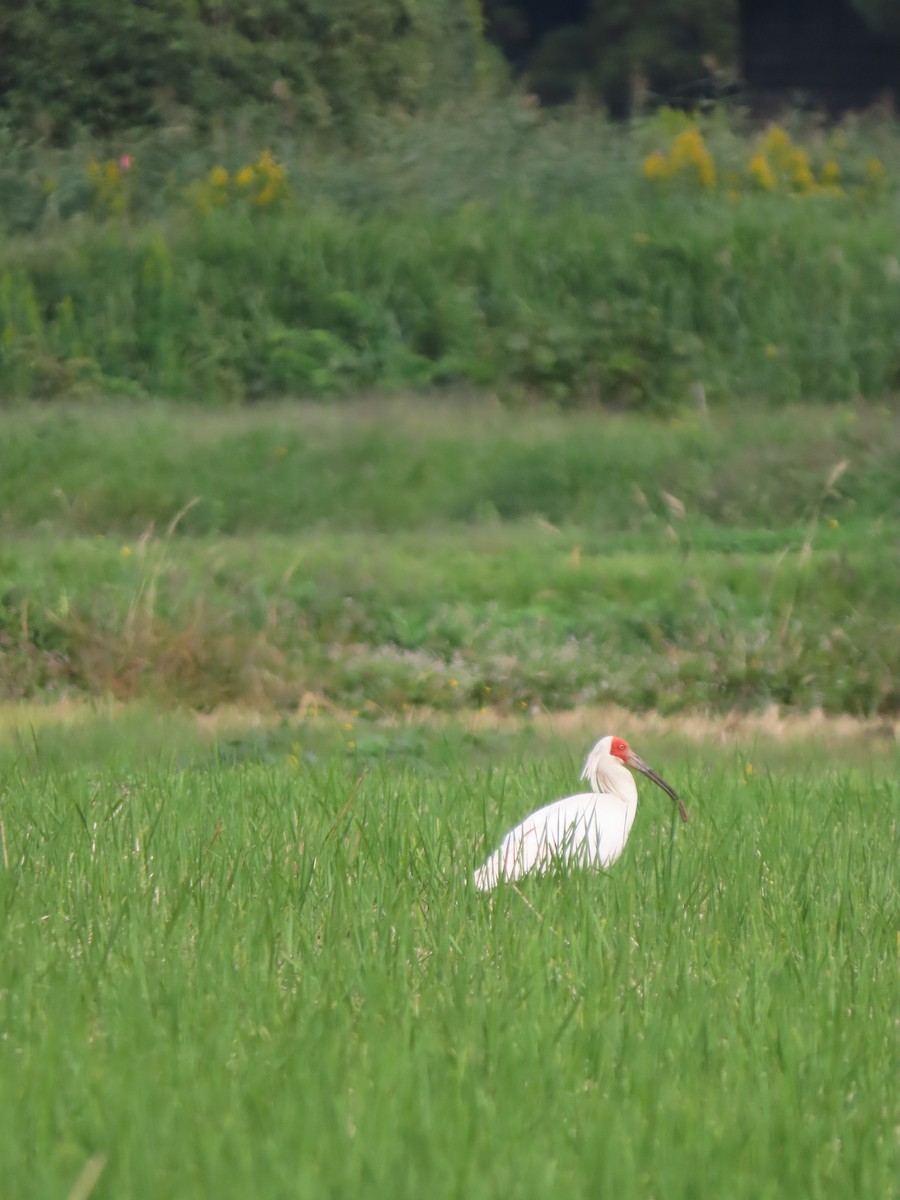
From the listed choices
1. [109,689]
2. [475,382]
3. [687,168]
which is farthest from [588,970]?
[687,168]

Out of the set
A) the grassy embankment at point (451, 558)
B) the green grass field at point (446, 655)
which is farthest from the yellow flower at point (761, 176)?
the grassy embankment at point (451, 558)

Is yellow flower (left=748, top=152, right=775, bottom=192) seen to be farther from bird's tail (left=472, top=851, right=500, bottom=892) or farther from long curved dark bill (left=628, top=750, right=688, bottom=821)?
bird's tail (left=472, top=851, right=500, bottom=892)

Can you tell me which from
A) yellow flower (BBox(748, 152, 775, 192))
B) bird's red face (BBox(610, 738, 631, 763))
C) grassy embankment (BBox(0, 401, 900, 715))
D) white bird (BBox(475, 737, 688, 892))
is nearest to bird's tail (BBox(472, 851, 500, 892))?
white bird (BBox(475, 737, 688, 892))

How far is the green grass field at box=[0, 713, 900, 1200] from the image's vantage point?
2.63m

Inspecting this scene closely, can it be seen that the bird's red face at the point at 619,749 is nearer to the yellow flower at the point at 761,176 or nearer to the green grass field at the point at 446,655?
the green grass field at the point at 446,655

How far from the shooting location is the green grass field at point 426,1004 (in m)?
2.63

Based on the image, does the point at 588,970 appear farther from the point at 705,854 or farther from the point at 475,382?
the point at 475,382

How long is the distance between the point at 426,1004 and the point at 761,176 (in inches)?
504

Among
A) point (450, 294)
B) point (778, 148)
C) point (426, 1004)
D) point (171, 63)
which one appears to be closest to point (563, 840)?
point (426, 1004)

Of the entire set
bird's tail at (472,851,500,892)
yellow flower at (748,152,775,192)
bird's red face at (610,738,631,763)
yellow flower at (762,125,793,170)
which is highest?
bird's tail at (472,851,500,892)

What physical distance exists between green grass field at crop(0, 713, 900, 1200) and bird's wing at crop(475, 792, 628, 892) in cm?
9

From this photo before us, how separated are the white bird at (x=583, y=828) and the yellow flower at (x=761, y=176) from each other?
10799 millimetres

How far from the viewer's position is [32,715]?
7719 mm

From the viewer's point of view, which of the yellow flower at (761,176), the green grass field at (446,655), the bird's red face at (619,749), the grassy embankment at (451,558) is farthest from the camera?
the yellow flower at (761,176)
